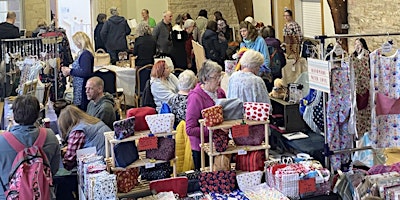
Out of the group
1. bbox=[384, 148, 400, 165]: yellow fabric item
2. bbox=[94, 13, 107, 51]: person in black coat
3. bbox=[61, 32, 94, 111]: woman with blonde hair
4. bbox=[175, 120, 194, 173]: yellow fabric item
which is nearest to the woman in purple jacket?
bbox=[175, 120, 194, 173]: yellow fabric item

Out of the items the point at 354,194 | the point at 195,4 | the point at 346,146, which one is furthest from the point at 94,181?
the point at 195,4

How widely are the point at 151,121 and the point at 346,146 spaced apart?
1705mm

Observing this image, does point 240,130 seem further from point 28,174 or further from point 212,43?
point 212,43

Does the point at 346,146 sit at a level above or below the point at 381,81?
below

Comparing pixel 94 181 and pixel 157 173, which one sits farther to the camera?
pixel 157 173

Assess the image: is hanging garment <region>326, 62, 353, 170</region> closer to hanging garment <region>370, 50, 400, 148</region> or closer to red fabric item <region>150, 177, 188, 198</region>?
hanging garment <region>370, 50, 400, 148</region>

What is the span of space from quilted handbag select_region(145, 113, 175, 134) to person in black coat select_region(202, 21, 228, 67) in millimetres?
5924

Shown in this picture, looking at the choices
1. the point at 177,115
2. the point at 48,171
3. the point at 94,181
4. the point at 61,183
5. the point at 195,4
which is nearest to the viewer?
the point at 94,181

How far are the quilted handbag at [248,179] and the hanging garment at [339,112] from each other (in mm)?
864

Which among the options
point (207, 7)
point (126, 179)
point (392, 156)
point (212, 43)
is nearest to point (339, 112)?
point (126, 179)

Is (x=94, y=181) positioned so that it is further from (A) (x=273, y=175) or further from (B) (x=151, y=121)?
(A) (x=273, y=175)

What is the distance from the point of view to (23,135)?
390cm

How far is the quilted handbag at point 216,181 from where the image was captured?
13.1ft

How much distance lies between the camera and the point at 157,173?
161 inches
